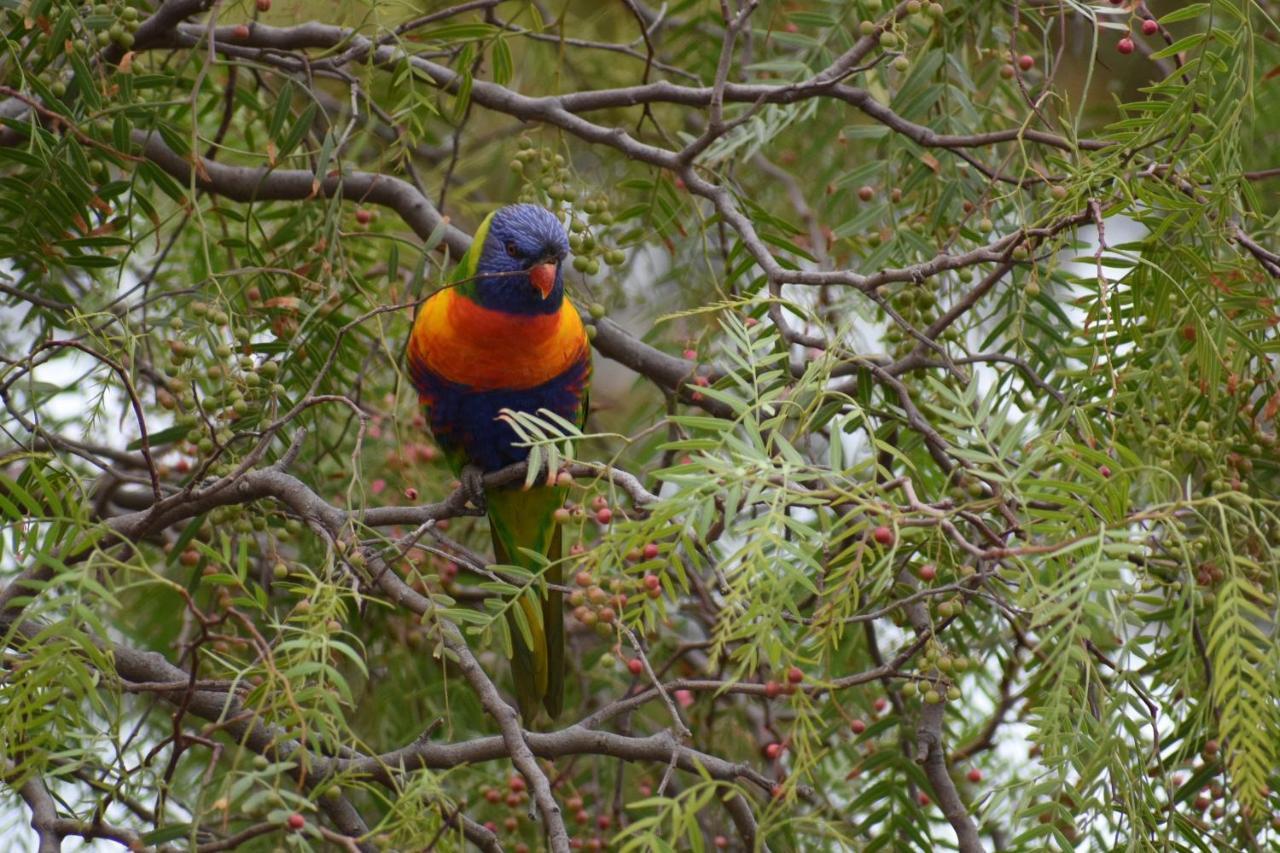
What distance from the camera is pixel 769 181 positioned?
9.80 ft

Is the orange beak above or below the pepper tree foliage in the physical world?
above

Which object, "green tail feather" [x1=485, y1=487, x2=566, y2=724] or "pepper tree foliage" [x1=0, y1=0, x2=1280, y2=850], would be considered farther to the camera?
"green tail feather" [x1=485, y1=487, x2=566, y2=724]

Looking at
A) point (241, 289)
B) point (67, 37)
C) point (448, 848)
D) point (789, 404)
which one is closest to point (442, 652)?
point (448, 848)

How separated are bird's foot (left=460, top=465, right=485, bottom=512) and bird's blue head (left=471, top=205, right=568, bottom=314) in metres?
0.30

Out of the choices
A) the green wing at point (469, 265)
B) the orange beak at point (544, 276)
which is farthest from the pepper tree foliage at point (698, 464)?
the orange beak at point (544, 276)

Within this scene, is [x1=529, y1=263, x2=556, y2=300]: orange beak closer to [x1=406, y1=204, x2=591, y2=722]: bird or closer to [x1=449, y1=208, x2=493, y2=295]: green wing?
[x1=406, y1=204, x2=591, y2=722]: bird

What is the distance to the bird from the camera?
2.20m

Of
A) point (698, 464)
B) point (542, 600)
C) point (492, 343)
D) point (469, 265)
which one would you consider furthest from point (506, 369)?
point (698, 464)

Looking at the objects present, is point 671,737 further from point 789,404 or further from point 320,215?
point 320,215

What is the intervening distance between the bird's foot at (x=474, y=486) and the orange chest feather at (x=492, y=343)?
15 centimetres

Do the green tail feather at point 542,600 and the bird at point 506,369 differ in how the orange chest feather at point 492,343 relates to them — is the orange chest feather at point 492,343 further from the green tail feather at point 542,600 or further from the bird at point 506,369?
the green tail feather at point 542,600

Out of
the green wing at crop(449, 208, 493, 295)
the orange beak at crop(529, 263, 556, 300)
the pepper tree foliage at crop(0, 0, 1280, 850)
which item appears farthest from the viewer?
the green wing at crop(449, 208, 493, 295)

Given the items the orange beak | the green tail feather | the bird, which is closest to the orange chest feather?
the bird

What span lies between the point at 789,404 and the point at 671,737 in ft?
1.78
